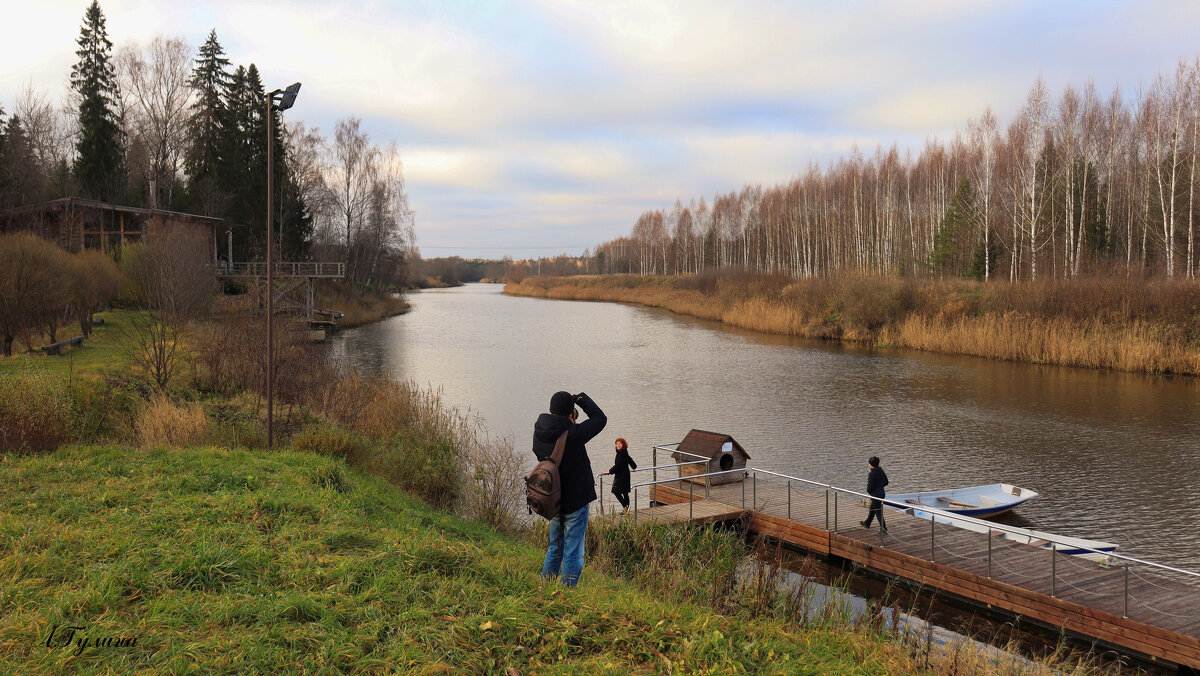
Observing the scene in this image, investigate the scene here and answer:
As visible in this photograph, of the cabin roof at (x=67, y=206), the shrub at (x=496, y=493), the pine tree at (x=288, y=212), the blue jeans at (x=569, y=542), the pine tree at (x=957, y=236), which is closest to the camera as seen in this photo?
the blue jeans at (x=569, y=542)

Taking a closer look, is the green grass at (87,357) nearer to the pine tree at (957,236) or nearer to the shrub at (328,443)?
the shrub at (328,443)

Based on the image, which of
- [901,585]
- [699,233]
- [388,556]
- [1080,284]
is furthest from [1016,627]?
[699,233]

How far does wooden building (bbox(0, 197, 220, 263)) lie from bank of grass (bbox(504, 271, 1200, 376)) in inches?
1308

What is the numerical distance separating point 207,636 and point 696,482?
1063 cm

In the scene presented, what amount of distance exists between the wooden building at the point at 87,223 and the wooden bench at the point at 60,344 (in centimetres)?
1048

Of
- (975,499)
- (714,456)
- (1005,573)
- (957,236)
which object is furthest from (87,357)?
(957,236)

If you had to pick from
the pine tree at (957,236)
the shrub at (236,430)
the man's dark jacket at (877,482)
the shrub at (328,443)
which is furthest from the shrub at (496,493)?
the pine tree at (957,236)

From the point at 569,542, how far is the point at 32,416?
8204mm

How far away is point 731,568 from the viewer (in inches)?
378

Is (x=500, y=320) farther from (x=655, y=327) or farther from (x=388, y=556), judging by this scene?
(x=388, y=556)

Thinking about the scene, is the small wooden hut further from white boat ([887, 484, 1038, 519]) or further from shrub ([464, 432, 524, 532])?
shrub ([464, 432, 524, 532])

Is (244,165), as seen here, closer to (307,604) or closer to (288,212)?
(288,212)

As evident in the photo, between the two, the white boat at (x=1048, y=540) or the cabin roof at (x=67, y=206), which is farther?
the cabin roof at (x=67, y=206)

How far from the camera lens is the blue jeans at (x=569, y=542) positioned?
655 cm
